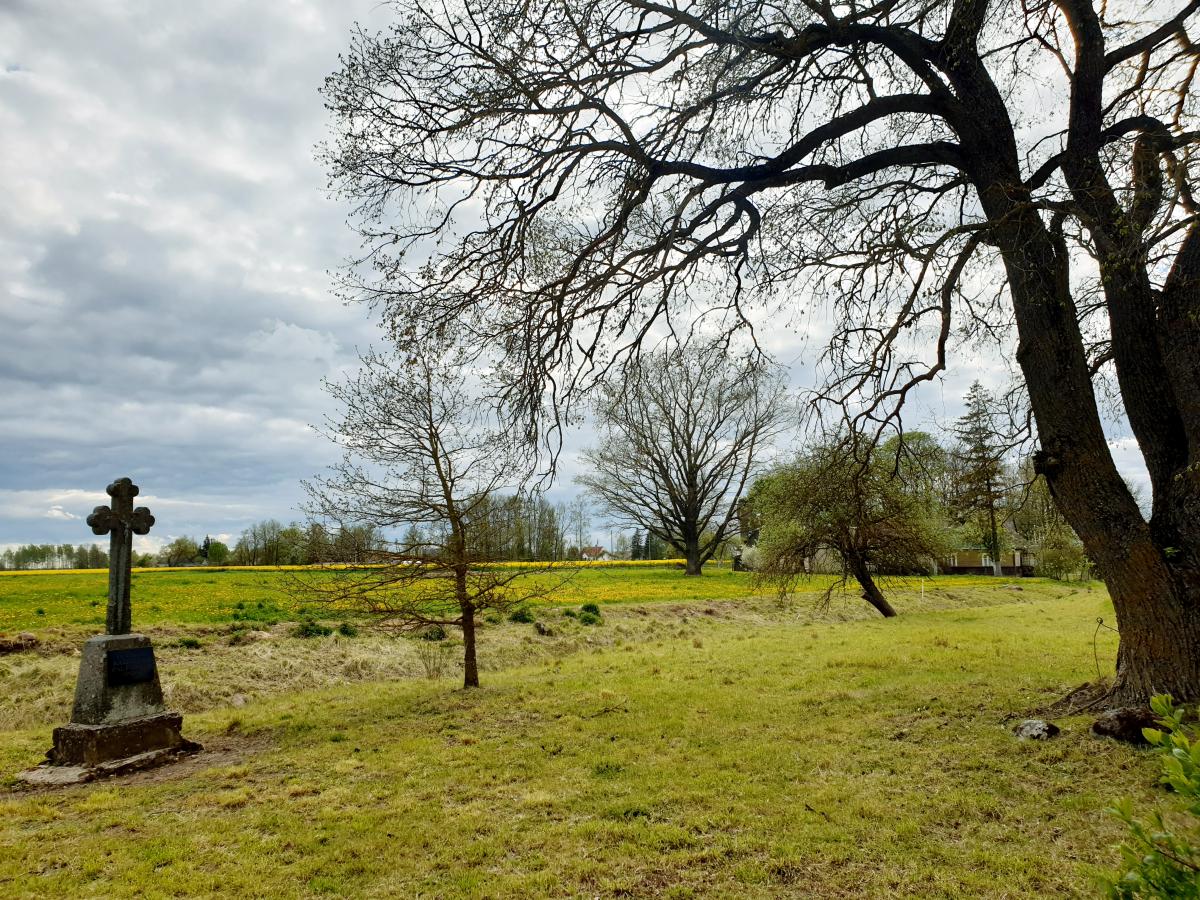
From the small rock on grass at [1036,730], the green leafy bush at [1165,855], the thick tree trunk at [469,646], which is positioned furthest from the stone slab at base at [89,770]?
the small rock on grass at [1036,730]

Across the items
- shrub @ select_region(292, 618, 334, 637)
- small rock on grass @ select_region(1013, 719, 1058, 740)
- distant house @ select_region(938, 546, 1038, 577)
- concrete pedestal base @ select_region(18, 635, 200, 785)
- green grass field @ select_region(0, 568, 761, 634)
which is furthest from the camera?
distant house @ select_region(938, 546, 1038, 577)

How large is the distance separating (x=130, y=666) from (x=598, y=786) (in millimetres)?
5925

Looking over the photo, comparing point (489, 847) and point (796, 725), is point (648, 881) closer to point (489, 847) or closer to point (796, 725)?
point (489, 847)

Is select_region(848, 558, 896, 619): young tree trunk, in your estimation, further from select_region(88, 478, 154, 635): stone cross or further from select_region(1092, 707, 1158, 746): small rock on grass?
select_region(88, 478, 154, 635): stone cross

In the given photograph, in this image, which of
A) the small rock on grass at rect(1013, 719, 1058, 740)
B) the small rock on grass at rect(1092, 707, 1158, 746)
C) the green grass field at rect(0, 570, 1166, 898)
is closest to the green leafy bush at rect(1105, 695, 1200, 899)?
the green grass field at rect(0, 570, 1166, 898)

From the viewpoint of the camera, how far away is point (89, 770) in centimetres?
741

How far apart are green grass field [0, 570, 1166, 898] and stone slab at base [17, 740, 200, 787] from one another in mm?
286

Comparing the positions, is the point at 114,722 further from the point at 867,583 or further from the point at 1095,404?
the point at 867,583

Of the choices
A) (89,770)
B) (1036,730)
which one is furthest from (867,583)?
(89,770)

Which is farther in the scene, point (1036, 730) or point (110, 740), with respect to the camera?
point (110, 740)

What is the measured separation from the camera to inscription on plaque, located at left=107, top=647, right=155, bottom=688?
26.5 ft

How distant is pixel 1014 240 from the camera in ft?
21.3

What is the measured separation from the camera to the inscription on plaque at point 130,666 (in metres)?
8.08

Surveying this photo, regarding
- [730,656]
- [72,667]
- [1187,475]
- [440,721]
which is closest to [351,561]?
[440,721]
